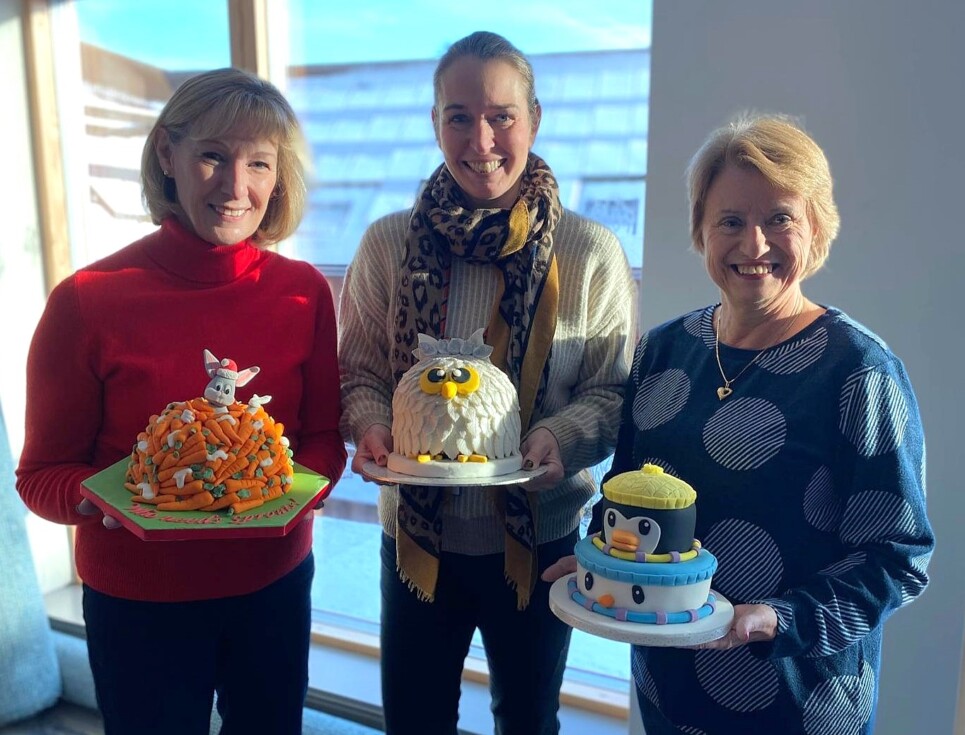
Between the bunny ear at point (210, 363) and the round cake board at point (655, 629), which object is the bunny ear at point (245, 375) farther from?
the round cake board at point (655, 629)

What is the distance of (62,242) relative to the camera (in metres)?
3.09

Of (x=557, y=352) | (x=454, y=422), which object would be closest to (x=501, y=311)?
(x=557, y=352)

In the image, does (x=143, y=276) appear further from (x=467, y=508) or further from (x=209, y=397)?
(x=467, y=508)

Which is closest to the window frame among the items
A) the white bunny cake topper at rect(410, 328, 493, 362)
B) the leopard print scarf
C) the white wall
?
the white wall

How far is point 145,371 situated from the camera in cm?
131

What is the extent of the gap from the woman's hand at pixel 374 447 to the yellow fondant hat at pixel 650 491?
16.9 inches

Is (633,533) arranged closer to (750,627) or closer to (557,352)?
(750,627)

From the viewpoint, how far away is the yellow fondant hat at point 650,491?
109 centimetres

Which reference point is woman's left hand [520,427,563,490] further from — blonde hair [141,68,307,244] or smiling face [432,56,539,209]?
blonde hair [141,68,307,244]

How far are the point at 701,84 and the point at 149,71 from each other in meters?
2.15

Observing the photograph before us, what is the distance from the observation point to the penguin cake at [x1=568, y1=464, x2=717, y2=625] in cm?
108

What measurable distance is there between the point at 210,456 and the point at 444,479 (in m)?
0.37

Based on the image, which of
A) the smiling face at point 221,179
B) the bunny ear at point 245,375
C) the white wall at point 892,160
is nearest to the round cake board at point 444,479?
the bunny ear at point 245,375

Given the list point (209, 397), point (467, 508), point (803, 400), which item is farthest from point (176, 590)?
point (803, 400)
